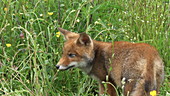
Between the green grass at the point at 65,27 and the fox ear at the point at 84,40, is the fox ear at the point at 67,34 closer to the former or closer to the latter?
the green grass at the point at 65,27

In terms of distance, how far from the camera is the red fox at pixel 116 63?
15.0 feet

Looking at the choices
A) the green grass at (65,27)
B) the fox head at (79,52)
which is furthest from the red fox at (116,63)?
the green grass at (65,27)

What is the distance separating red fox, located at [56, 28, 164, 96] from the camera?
180 inches

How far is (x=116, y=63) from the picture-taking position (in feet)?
16.3

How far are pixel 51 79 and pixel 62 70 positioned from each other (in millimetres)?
193

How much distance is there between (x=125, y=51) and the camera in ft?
16.2

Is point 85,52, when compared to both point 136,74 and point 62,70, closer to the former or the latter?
point 62,70

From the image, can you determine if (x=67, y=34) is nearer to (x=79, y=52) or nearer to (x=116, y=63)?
(x=79, y=52)

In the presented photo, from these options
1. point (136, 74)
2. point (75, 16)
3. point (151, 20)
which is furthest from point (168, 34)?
point (136, 74)

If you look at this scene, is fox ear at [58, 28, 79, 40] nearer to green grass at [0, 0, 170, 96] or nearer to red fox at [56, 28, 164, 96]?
red fox at [56, 28, 164, 96]

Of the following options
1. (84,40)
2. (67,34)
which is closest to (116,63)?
(84,40)

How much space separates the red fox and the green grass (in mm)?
158

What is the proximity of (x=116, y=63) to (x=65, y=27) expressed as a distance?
1.32 meters

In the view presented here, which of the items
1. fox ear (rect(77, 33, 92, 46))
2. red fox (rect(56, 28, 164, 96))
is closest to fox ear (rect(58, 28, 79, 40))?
red fox (rect(56, 28, 164, 96))
